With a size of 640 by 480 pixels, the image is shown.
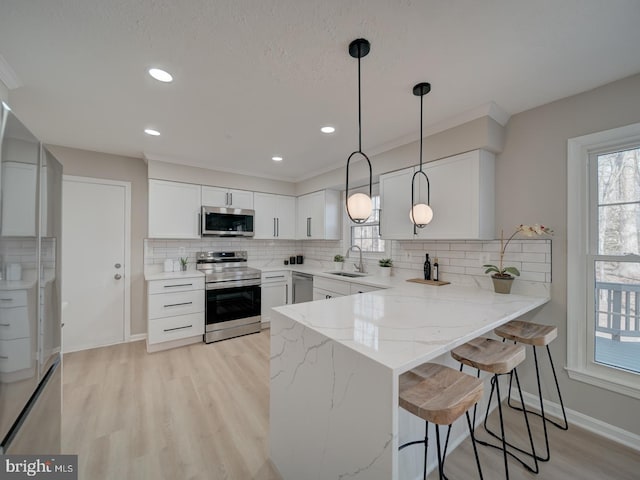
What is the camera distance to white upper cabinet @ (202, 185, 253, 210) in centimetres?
384

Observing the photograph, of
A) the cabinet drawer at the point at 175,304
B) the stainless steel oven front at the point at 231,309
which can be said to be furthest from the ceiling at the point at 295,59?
the stainless steel oven front at the point at 231,309

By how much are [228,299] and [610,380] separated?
148 inches

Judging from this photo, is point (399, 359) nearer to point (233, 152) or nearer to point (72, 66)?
point (72, 66)

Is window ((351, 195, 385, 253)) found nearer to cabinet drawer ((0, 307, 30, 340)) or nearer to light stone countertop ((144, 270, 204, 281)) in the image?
light stone countertop ((144, 270, 204, 281))

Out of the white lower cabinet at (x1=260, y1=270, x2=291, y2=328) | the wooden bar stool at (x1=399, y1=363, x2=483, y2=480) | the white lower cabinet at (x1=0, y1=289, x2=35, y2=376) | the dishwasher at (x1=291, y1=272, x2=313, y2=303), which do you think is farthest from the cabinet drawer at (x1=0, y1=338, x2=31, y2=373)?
the white lower cabinet at (x1=260, y1=270, x2=291, y2=328)

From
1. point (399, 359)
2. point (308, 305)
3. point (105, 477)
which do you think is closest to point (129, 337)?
point (105, 477)

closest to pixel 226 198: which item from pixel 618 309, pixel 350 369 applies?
pixel 350 369

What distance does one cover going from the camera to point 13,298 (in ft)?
2.66

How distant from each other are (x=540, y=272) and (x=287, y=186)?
3654mm

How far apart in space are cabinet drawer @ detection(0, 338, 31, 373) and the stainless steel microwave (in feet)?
9.60

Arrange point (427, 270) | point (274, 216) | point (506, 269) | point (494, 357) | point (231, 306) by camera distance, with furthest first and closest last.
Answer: point (274, 216) → point (231, 306) → point (427, 270) → point (506, 269) → point (494, 357)

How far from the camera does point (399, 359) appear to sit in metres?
0.98

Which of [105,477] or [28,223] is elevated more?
[28,223]

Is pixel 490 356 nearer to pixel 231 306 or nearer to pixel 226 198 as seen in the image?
pixel 231 306
